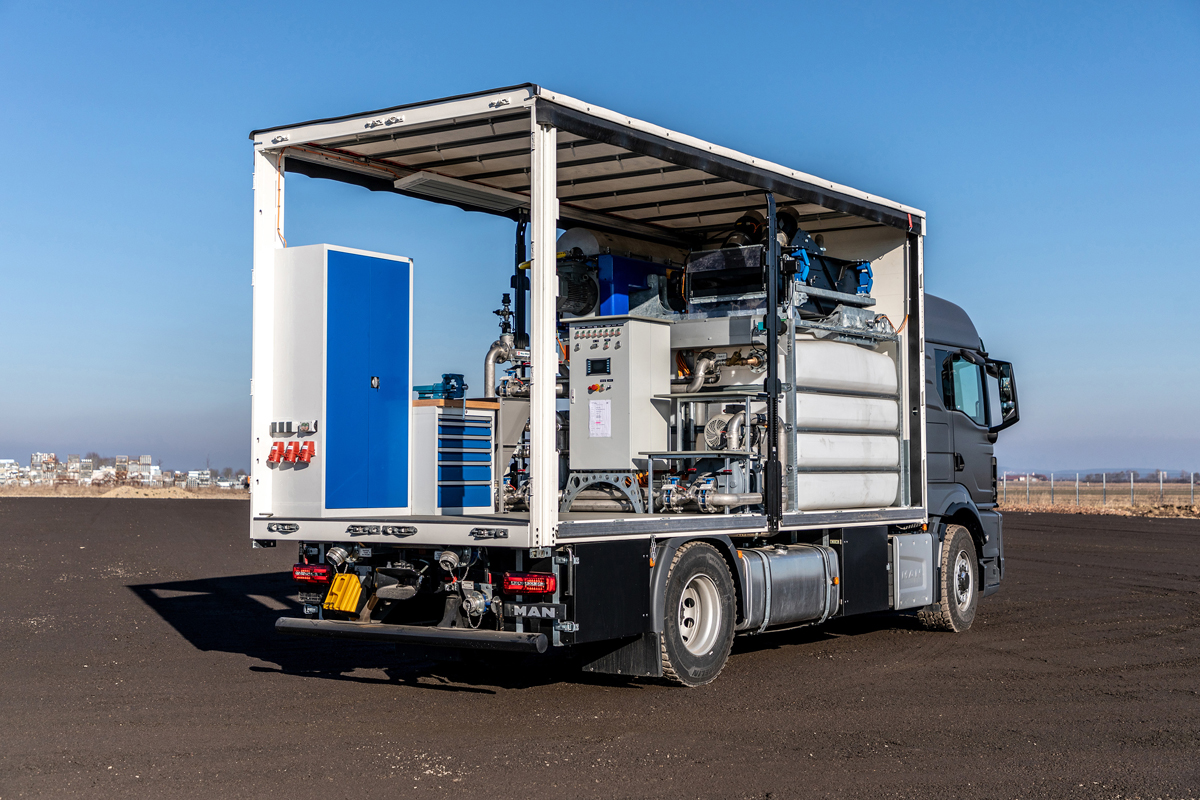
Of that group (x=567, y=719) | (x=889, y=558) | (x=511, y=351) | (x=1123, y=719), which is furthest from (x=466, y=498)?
(x=1123, y=719)

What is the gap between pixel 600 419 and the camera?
1078cm

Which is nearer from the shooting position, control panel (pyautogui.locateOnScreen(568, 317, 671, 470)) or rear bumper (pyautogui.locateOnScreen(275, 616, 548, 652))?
rear bumper (pyautogui.locateOnScreen(275, 616, 548, 652))

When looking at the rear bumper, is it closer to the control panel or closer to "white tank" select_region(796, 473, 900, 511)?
the control panel

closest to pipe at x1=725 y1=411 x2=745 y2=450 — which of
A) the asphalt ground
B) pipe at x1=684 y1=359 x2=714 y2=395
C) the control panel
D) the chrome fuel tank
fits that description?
pipe at x1=684 y1=359 x2=714 y2=395

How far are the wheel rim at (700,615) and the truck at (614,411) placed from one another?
0.02 metres

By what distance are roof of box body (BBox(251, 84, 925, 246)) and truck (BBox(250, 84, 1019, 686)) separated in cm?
3

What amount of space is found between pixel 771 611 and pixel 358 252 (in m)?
4.55

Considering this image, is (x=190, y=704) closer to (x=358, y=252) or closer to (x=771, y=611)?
(x=358, y=252)

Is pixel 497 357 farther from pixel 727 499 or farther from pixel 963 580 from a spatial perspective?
pixel 963 580

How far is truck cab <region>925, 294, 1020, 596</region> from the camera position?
13.3 m

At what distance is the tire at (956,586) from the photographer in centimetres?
1312

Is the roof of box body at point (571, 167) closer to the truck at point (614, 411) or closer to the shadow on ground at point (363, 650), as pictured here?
the truck at point (614, 411)

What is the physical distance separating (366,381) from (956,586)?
7215mm

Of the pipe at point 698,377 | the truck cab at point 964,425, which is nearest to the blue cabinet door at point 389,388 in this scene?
the pipe at point 698,377
